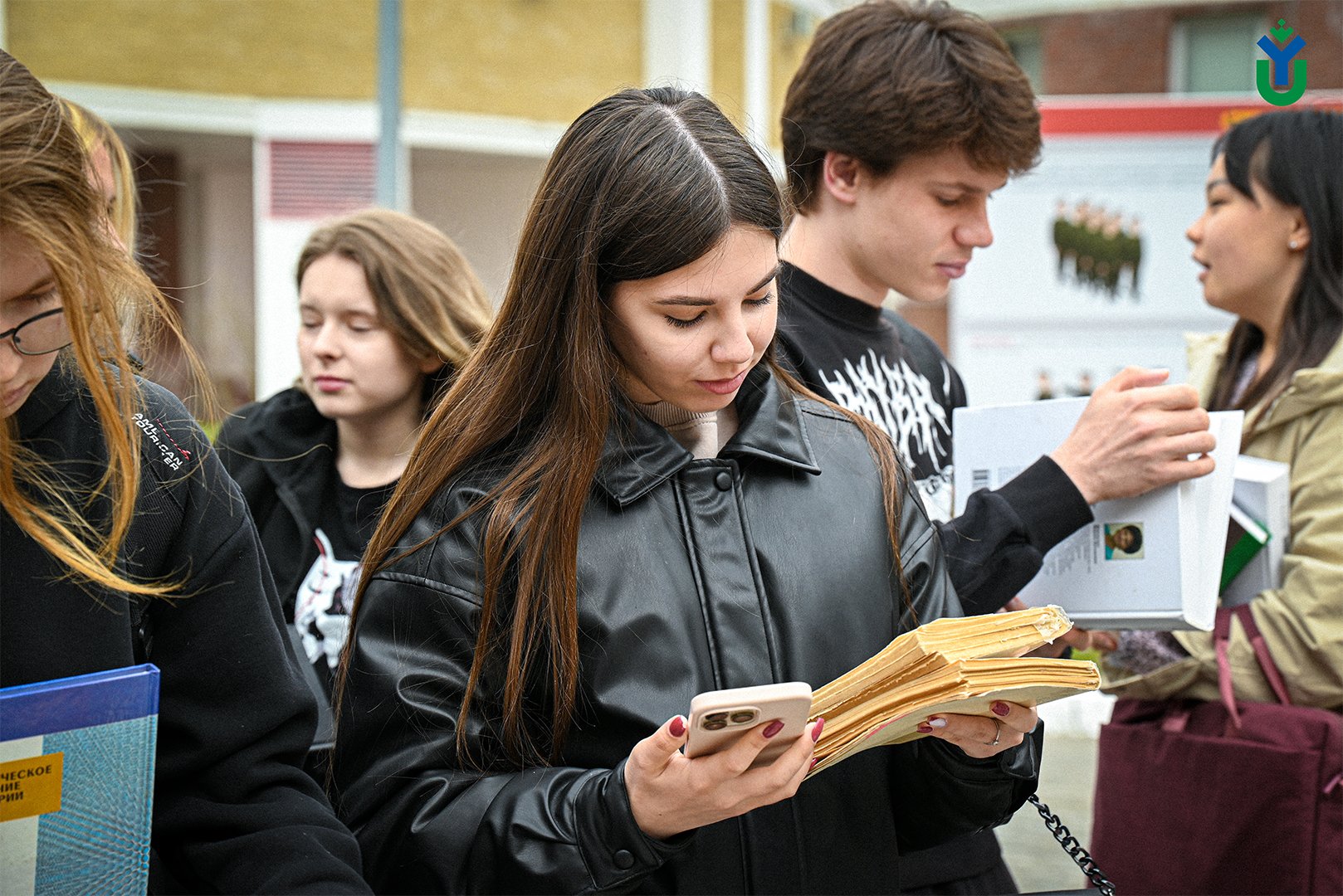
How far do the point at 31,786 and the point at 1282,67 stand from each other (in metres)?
3.19

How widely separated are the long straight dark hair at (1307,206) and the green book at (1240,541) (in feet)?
1.59

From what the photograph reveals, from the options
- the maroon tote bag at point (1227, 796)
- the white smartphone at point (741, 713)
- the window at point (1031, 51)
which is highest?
the window at point (1031, 51)

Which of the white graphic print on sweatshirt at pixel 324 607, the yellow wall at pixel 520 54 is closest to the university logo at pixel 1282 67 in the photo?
the white graphic print on sweatshirt at pixel 324 607

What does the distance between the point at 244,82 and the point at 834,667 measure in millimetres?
10776

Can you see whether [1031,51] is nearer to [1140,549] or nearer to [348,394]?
[348,394]

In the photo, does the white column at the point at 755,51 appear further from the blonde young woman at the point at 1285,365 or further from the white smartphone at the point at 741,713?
the white smartphone at the point at 741,713

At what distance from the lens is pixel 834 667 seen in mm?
1708

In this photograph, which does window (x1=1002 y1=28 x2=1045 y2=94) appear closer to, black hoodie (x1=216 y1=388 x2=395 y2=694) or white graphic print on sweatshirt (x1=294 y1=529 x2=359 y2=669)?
Result: black hoodie (x1=216 y1=388 x2=395 y2=694)

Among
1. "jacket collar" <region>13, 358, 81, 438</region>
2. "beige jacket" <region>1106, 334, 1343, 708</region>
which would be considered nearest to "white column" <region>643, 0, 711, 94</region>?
"beige jacket" <region>1106, 334, 1343, 708</region>

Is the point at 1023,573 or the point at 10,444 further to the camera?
the point at 1023,573

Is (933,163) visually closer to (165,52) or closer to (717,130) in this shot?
(717,130)

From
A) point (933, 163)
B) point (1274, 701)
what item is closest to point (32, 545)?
point (933, 163)

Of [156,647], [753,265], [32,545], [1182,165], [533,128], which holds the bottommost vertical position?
[156,647]

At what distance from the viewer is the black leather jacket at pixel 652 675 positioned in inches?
61.4
